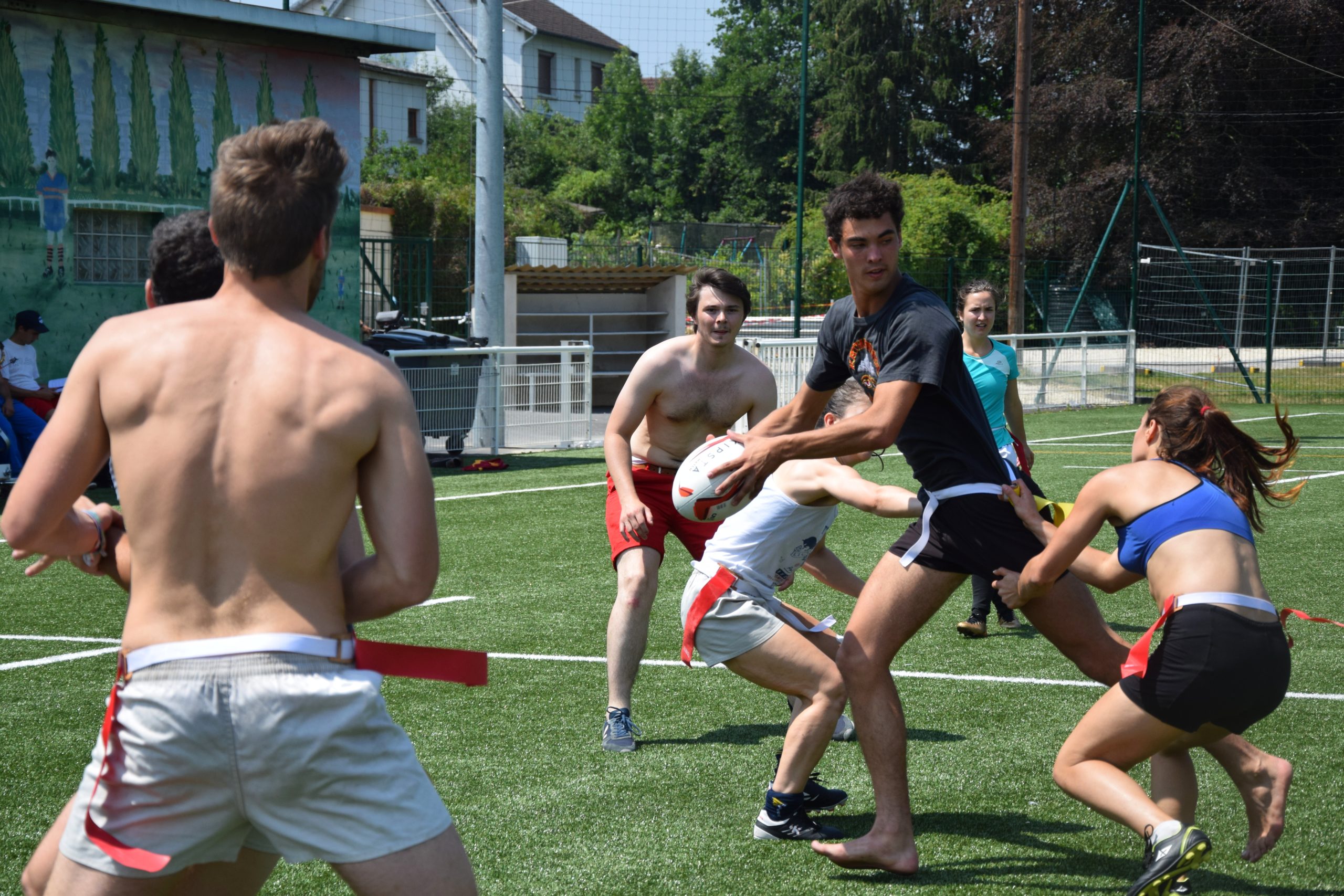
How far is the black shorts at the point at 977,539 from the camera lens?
3.96 meters

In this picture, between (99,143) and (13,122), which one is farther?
(99,143)

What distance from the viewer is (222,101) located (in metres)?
15.6

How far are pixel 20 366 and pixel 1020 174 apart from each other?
17.4 metres

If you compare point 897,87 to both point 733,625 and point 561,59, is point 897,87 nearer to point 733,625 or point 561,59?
point 561,59

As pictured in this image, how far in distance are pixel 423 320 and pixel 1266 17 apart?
24.1m

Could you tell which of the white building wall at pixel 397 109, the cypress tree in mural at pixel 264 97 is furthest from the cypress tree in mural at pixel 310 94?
the white building wall at pixel 397 109

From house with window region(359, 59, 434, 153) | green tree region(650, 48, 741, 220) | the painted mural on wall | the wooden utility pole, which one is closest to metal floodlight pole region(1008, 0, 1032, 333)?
the wooden utility pole

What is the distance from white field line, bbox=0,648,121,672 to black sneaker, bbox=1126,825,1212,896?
16.7 ft

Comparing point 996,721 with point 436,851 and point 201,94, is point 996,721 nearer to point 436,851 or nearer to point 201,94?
point 436,851

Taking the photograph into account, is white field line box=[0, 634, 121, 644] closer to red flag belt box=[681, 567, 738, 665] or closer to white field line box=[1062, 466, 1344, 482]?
red flag belt box=[681, 567, 738, 665]

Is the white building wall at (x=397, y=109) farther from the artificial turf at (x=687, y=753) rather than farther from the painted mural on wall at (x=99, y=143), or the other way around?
the artificial turf at (x=687, y=753)

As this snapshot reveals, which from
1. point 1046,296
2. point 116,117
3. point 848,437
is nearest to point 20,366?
point 116,117

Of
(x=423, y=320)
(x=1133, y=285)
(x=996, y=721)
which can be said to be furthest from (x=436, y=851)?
(x=1133, y=285)

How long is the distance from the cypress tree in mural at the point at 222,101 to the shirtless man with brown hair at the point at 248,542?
14.6m
